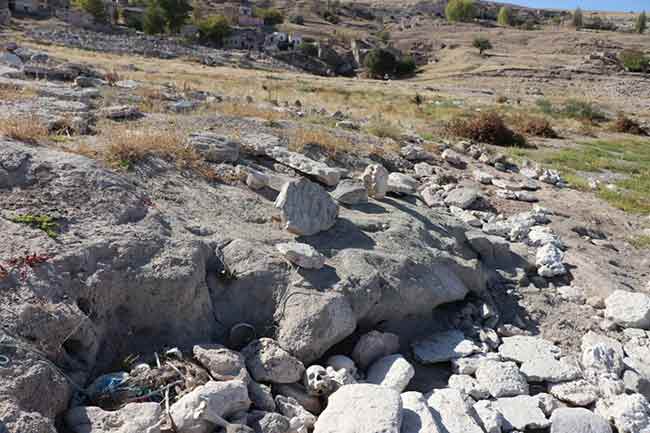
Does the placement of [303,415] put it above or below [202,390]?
below

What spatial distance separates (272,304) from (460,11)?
112491mm

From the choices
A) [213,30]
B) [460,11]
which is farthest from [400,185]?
A: [460,11]

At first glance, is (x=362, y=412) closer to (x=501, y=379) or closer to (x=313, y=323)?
(x=313, y=323)

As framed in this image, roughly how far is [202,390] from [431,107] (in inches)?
923

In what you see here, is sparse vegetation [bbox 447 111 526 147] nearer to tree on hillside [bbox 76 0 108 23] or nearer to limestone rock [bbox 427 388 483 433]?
limestone rock [bbox 427 388 483 433]

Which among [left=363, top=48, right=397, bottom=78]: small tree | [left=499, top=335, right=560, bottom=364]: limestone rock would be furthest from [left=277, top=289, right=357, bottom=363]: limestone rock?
[left=363, top=48, right=397, bottom=78]: small tree

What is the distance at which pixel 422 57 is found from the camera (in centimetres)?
7456

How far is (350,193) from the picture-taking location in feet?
24.3

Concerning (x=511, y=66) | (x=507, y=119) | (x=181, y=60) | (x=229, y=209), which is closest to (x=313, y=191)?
(x=229, y=209)

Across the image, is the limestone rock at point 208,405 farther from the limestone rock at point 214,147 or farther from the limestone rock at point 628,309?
the limestone rock at point 628,309

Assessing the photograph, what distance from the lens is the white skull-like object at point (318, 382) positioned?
14.7ft

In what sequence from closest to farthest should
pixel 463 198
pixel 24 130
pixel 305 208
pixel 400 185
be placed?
pixel 24 130
pixel 305 208
pixel 400 185
pixel 463 198

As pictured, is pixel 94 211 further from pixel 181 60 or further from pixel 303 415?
pixel 181 60

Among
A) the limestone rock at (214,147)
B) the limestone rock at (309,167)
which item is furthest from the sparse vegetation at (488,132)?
the limestone rock at (214,147)
